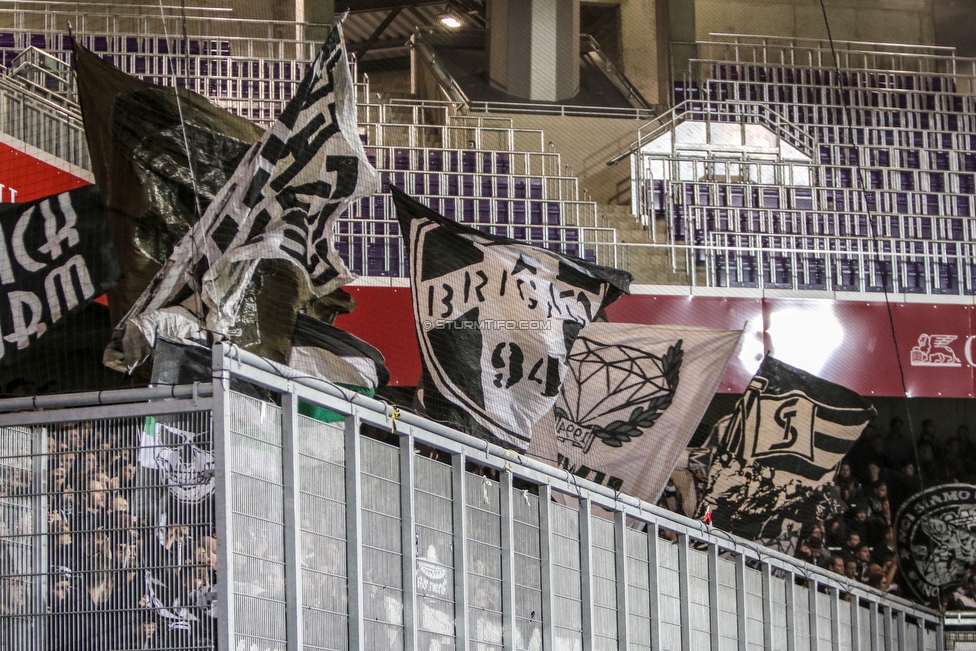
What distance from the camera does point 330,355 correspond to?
6426 mm

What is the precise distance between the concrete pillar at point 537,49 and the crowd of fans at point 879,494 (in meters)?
7.19

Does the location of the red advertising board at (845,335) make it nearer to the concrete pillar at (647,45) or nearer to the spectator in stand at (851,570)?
the spectator in stand at (851,570)

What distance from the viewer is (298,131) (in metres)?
5.29

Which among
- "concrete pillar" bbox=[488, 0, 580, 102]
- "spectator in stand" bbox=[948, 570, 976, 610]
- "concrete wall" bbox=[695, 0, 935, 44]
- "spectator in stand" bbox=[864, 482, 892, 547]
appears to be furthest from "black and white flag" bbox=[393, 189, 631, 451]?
"concrete wall" bbox=[695, 0, 935, 44]

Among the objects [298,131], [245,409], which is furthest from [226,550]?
[298,131]

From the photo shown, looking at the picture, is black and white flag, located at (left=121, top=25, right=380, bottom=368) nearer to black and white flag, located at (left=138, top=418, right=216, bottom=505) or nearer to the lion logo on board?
black and white flag, located at (left=138, top=418, right=216, bottom=505)

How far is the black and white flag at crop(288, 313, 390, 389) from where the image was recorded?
6.32 metres

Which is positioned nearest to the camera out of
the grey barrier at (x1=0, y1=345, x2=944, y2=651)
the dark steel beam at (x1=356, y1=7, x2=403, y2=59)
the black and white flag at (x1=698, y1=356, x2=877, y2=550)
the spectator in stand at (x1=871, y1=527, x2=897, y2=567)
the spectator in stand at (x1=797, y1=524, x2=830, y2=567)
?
the grey barrier at (x1=0, y1=345, x2=944, y2=651)

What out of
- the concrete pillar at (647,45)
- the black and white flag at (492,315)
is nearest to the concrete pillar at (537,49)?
the concrete pillar at (647,45)

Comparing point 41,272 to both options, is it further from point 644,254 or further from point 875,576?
point 644,254

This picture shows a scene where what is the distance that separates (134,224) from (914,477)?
30.1 feet

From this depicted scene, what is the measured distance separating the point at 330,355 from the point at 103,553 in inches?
98.7

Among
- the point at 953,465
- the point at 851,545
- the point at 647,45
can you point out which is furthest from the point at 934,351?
the point at 647,45

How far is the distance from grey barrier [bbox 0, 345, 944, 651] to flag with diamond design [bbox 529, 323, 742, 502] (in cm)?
312
